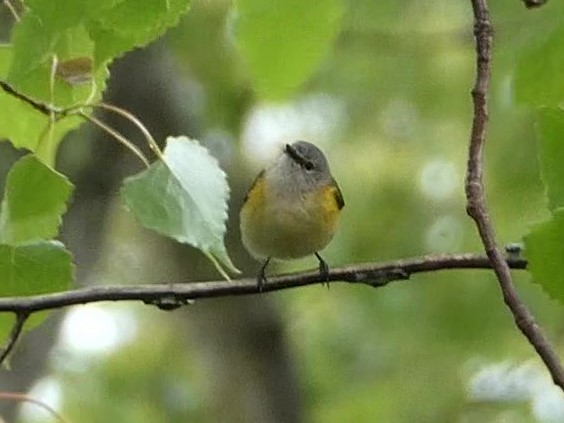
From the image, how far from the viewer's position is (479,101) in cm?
80

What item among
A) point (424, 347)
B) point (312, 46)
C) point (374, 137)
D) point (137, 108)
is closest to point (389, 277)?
point (312, 46)

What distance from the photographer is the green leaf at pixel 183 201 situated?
952mm

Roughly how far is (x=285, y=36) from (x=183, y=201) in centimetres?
17

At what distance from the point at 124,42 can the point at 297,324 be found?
14.8ft

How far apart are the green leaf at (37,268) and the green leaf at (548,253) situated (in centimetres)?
42

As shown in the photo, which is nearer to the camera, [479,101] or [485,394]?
[479,101]

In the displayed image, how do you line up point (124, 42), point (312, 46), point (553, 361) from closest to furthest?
point (553, 361), point (124, 42), point (312, 46)

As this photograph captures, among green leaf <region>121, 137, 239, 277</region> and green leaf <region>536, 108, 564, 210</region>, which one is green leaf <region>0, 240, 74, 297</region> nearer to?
green leaf <region>121, 137, 239, 277</region>

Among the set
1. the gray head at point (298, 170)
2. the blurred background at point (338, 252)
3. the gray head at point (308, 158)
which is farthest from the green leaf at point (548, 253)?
the blurred background at point (338, 252)

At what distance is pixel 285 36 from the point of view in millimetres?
998

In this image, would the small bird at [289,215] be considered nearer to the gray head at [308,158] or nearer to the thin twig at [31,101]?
the gray head at [308,158]

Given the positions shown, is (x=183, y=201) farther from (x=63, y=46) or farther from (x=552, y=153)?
(x=552, y=153)

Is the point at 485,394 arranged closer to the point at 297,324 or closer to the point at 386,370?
the point at 386,370

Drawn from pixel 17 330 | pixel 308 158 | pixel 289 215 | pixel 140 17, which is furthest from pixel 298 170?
pixel 140 17
